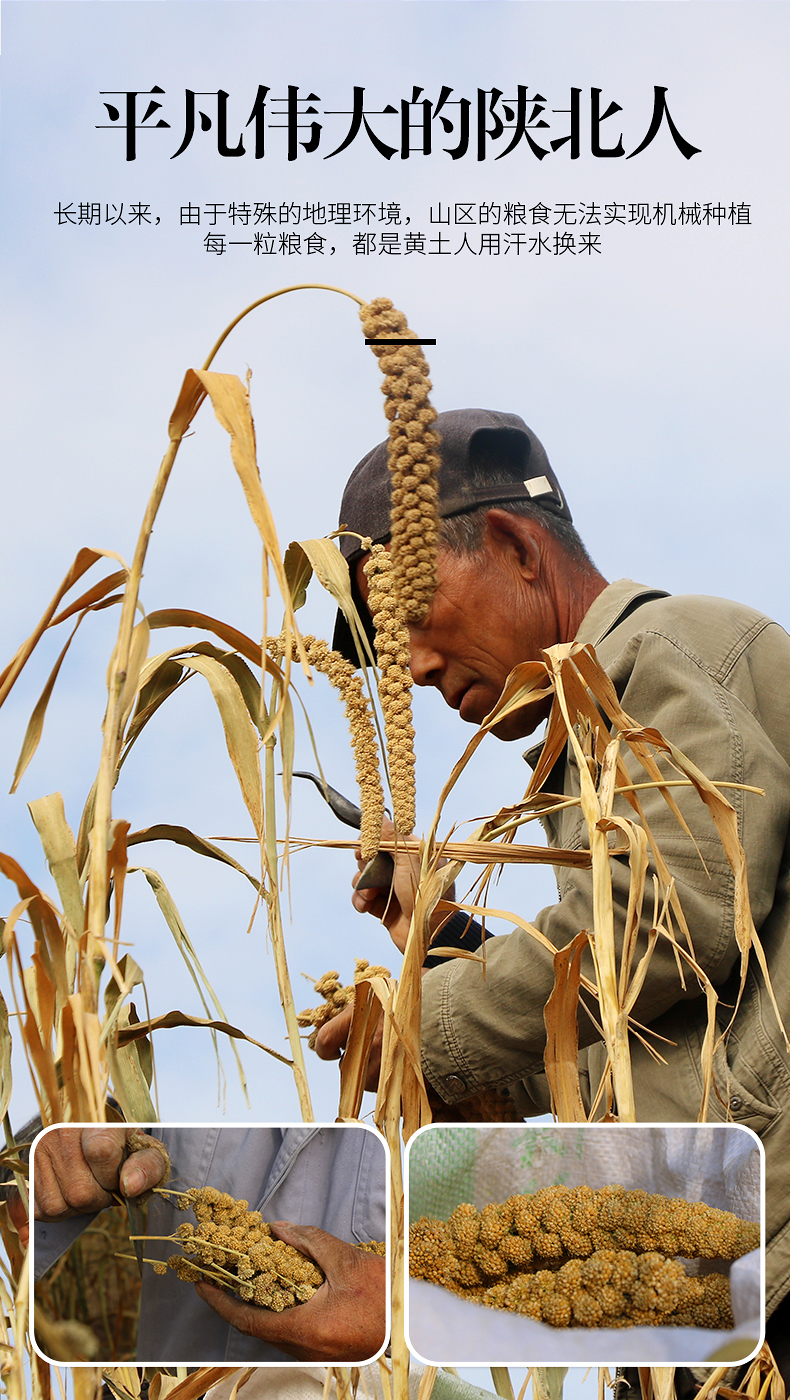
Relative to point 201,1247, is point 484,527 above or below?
above

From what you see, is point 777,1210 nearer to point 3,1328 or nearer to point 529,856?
point 529,856

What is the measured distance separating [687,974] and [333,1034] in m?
0.22

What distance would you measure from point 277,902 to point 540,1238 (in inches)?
6.9

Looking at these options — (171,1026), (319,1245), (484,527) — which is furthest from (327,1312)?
(484,527)

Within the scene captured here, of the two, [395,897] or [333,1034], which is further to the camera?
[395,897]

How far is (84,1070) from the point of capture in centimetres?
44

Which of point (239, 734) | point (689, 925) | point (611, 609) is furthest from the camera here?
point (611, 609)

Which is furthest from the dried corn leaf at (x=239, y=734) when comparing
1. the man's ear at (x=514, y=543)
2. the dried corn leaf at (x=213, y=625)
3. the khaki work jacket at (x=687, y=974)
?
the man's ear at (x=514, y=543)

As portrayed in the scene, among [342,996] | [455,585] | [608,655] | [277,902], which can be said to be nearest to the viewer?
[277,902]

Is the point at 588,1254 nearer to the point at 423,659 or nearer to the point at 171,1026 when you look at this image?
the point at 171,1026

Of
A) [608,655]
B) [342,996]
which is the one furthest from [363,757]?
[608,655]

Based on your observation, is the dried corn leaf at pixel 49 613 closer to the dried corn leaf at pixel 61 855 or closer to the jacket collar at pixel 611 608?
the dried corn leaf at pixel 61 855

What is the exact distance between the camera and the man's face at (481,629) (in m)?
1.10

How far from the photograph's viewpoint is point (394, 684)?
761 mm
